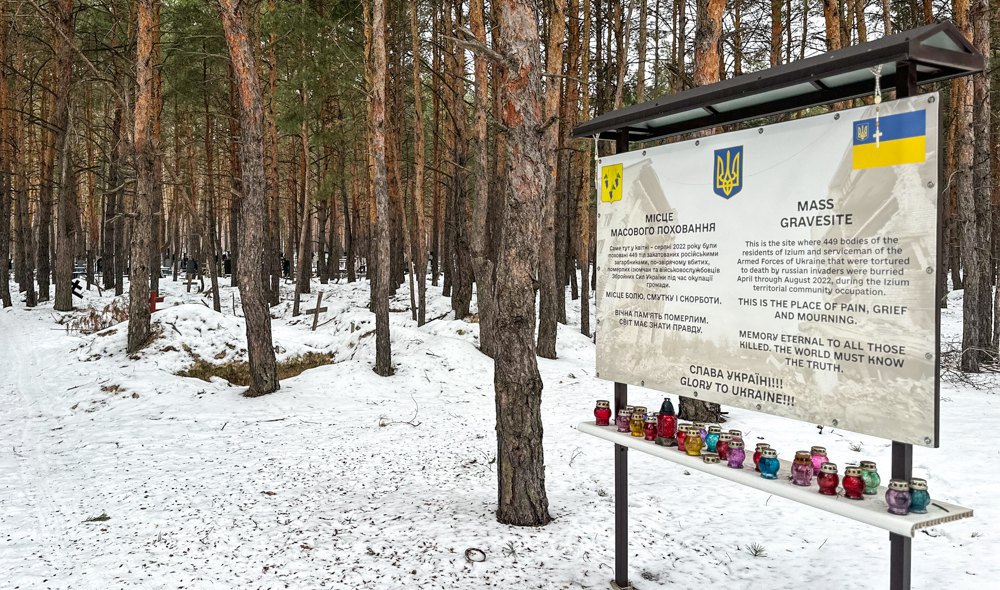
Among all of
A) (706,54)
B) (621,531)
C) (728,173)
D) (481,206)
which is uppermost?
(706,54)

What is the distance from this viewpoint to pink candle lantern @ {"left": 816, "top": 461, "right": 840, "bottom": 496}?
8.53ft

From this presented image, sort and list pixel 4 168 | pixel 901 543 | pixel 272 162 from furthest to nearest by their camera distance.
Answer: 1. pixel 4 168
2. pixel 272 162
3. pixel 901 543

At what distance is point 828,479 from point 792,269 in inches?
36.7

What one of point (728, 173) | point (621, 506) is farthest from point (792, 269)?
point (621, 506)

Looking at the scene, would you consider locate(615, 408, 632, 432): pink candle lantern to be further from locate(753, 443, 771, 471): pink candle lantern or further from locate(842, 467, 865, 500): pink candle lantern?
locate(842, 467, 865, 500): pink candle lantern

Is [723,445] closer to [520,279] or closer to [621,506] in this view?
[621,506]

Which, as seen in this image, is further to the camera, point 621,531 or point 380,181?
point 380,181

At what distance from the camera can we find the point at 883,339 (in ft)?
8.06

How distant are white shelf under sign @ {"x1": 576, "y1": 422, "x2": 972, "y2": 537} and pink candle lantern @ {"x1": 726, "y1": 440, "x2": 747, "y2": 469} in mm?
29

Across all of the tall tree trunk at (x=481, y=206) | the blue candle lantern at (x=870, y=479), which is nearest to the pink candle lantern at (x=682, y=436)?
the blue candle lantern at (x=870, y=479)

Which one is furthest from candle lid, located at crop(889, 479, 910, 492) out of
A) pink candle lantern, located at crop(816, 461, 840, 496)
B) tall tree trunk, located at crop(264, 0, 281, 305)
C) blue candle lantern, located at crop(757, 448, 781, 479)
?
tall tree trunk, located at crop(264, 0, 281, 305)

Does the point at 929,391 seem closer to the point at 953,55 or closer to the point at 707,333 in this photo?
the point at 707,333

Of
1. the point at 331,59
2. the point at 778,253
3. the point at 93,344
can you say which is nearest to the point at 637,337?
the point at 778,253

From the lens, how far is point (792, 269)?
2779mm
